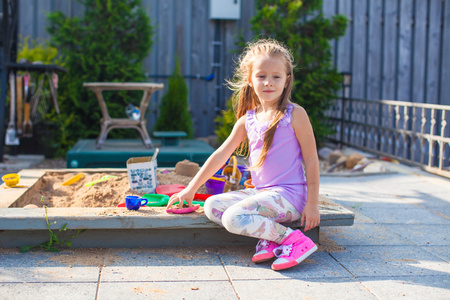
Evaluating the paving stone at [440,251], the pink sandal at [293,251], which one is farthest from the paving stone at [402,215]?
the pink sandal at [293,251]

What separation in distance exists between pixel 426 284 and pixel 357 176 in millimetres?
3570

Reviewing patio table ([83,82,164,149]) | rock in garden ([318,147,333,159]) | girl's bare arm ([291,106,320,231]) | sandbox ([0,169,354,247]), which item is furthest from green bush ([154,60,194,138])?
Answer: girl's bare arm ([291,106,320,231])

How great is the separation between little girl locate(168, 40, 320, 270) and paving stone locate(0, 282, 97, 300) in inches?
32.4

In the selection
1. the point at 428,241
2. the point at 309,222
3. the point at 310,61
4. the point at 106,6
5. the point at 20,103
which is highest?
the point at 106,6

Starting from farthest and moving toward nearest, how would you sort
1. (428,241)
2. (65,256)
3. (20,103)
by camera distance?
(20,103)
(428,241)
(65,256)

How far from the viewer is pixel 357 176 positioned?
6074 mm

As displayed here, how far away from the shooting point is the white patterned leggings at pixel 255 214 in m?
2.86

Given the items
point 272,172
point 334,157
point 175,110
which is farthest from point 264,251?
point 175,110

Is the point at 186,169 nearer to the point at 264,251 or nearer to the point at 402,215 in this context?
the point at 264,251

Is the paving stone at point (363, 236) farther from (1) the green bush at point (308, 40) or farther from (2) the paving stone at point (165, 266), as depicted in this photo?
(1) the green bush at point (308, 40)

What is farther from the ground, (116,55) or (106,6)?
(106,6)

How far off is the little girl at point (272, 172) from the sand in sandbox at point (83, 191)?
0.78 m

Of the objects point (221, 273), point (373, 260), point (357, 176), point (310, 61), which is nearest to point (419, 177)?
point (357, 176)

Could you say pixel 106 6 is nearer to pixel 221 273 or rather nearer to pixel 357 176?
pixel 357 176
